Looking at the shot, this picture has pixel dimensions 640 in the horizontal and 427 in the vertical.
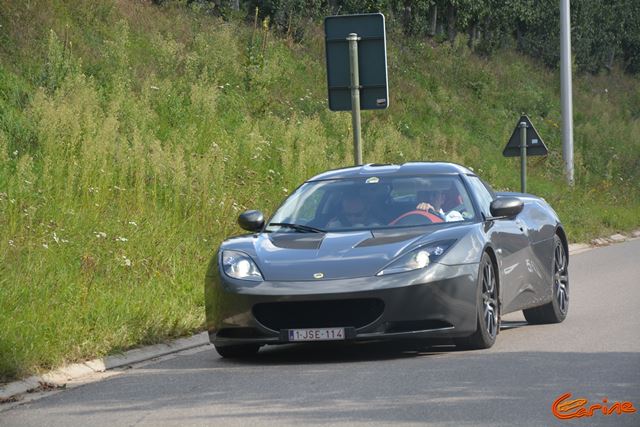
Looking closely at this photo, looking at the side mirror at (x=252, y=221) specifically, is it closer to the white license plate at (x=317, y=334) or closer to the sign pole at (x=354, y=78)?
the white license plate at (x=317, y=334)

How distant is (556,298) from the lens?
14.3 meters

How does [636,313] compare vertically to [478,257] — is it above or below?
below

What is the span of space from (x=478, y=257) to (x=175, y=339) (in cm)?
304

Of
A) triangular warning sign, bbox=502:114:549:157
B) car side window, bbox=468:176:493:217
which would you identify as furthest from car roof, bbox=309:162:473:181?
triangular warning sign, bbox=502:114:549:157

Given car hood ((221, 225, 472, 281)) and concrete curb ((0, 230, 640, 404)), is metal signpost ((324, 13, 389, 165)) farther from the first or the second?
car hood ((221, 225, 472, 281))

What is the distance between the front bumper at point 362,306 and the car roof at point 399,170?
5.78ft

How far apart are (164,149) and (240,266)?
34.1ft

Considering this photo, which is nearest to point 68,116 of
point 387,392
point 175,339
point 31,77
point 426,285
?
point 31,77

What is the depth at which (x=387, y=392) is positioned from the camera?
9.31m

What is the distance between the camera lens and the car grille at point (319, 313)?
36.3ft

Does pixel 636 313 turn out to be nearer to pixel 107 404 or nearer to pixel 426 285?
pixel 426 285

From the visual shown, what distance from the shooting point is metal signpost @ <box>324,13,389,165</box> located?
1833 cm

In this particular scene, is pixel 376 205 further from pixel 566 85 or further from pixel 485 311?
pixel 566 85

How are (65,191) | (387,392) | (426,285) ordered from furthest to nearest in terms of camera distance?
(65,191) < (426,285) < (387,392)
